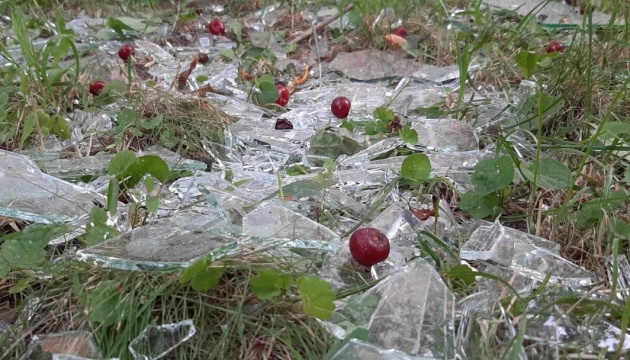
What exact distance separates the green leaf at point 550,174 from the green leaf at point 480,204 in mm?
98

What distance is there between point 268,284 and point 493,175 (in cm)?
68

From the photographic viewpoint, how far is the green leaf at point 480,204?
162 cm

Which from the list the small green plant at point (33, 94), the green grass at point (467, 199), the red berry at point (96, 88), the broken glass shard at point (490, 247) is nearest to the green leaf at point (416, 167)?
the green grass at point (467, 199)

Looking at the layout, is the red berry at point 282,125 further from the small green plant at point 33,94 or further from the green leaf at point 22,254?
the green leaf at point 22,254

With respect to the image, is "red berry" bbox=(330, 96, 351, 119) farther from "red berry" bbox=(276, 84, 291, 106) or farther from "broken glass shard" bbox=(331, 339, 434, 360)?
"broken glass shard" bbox=(331, 339, 434, 360)

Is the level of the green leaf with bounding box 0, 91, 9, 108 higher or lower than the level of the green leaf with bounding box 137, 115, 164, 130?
higher

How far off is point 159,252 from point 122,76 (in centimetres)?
148

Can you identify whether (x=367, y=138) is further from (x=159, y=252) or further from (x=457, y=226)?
(x=159, y=252)

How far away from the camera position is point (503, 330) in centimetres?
119

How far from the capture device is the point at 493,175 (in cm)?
160

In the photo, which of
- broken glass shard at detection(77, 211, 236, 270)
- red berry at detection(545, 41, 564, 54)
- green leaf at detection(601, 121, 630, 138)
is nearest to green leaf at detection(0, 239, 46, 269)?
broken glass shard at detection(77, 211, 236, 270)

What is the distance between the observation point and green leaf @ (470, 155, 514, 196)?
62.0 inches

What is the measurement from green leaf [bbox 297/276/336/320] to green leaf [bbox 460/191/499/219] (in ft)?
1.88

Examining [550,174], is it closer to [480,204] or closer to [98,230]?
[480,204]
